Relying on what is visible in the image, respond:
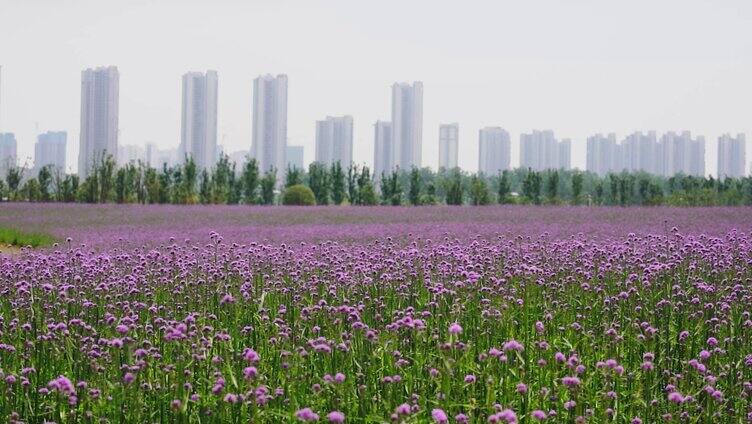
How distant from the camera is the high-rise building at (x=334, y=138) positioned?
146625mm

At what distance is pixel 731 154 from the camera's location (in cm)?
15388

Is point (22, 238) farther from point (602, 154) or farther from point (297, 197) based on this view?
point (602, 154)


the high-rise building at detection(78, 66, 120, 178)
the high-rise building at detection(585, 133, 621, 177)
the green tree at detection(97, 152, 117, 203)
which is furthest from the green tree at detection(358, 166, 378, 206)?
the high-rise building at detection(585, 133, 621, 177)

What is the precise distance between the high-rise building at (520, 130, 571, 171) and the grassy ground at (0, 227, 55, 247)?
523ft

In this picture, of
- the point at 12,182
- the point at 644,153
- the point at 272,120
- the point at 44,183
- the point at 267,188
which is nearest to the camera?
the point at 44,183

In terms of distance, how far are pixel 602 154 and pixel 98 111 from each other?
97.6m

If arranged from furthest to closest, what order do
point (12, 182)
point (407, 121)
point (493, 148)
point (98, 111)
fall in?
point (493, 148) → point (407, 121) → point (98, 111) → point (12, 182)

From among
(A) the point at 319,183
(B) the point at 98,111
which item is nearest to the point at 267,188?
(A) the point at 319,183

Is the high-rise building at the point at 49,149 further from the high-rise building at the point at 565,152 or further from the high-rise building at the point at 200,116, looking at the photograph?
the high-rise building at the point at 565,152

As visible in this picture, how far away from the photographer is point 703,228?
12914mm

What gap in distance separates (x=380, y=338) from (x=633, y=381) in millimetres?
1439

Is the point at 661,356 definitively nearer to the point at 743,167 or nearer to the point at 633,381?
the point at 633,381

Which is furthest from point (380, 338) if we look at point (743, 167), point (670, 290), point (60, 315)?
point (743, 167)

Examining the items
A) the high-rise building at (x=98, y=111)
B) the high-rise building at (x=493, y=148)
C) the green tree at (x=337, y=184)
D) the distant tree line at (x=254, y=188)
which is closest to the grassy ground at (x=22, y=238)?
the distant tree line at (x=254, y=188)
